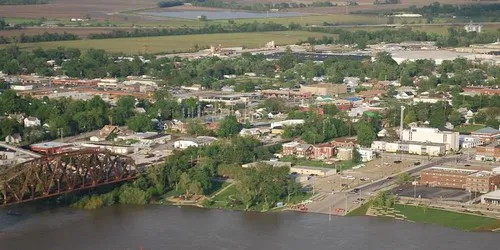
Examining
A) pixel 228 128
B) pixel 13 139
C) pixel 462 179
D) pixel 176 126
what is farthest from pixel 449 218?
pixel 13 139

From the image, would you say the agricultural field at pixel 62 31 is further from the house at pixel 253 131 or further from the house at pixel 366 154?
the house at pixel 366 154

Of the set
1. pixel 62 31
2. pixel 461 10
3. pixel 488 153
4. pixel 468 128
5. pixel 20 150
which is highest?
pixel 20 150

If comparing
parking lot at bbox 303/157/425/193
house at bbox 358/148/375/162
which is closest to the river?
parking lot at bbox 303/157/425/193

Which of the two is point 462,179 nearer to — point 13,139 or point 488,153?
point 488,153

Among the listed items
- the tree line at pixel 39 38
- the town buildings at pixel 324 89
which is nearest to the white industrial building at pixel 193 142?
the town buildings at pixel 324 89

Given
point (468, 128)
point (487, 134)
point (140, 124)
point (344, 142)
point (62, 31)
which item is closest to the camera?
point (344, 142)

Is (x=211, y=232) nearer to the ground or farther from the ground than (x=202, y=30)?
farther from the ground

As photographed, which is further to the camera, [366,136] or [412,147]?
[366,136]
